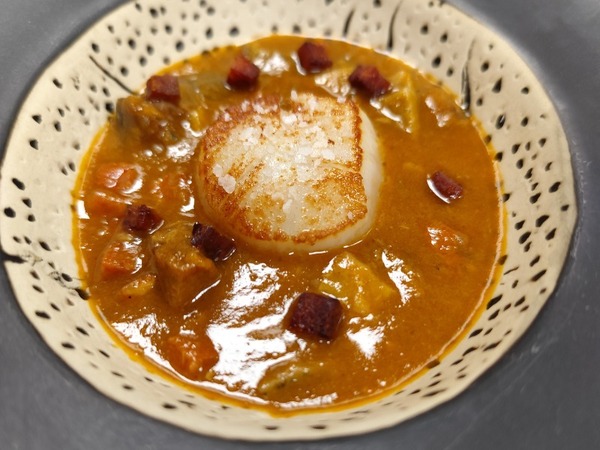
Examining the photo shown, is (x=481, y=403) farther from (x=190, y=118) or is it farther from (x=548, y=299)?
(x=190, y=118)

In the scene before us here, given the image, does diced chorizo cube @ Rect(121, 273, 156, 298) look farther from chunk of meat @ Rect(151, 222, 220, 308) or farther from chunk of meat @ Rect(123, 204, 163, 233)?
chunk of meat @ Rect(123, 204, 163, 233)

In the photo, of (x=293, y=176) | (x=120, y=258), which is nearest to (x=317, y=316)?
(x=293, y=176)

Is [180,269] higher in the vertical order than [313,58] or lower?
lower

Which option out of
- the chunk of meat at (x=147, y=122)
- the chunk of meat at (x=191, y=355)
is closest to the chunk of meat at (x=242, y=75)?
the chunk of meat at (x=147, y=122)

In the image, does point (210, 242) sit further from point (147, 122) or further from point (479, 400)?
point (479, 400)

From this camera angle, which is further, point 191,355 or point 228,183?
point 228,183

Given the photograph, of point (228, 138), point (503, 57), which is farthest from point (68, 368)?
point (503, 57)

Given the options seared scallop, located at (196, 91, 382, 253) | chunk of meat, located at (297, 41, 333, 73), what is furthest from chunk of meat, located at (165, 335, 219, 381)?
chunk of meat, located at (297, 41, 333, 73)
